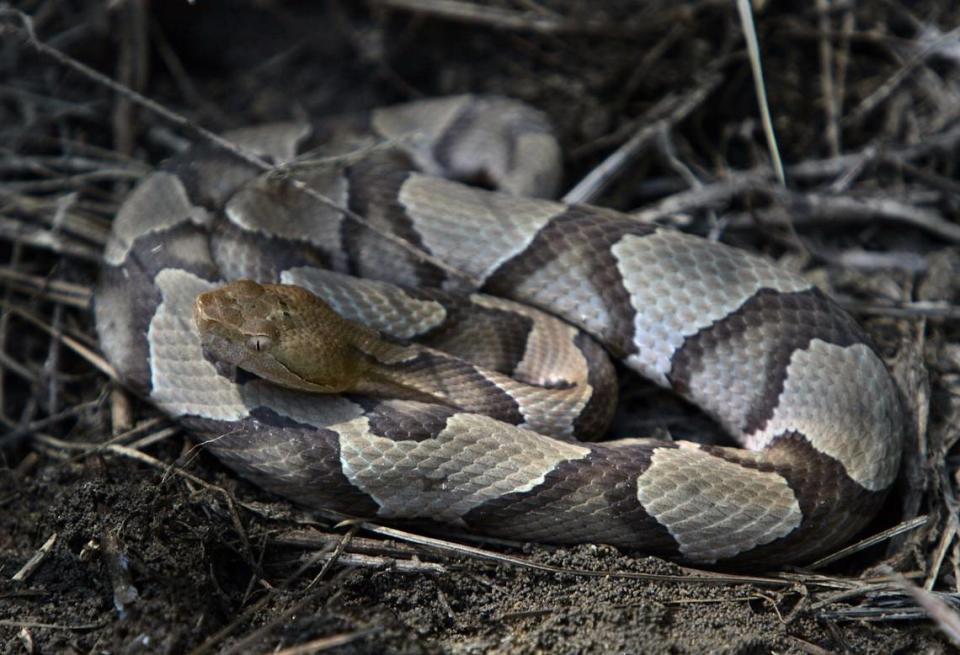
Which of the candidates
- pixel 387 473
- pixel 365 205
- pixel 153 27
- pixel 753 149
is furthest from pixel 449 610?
pixel 153 27

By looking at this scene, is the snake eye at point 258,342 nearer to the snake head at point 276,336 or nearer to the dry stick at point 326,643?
the snake head at point 276,336

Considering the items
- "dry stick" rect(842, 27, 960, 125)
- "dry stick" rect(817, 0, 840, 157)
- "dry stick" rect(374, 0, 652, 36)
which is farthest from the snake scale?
"dry stick" rect(842, 27, 960, 125)

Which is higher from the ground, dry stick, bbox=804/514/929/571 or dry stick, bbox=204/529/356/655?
dry stick, bbox=804/514/929/571

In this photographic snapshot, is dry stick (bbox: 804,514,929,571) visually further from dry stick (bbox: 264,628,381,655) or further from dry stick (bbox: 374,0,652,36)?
dry stick (bbox: 374,0,652,36)

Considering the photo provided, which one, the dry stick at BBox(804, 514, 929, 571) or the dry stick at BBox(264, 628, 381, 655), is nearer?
the dry stick at BBox(264, 628, 381, 655)

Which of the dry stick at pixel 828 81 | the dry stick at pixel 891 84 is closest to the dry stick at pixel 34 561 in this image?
the dry stick at pixel 828 81

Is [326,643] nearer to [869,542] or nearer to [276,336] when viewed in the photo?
[276,336]

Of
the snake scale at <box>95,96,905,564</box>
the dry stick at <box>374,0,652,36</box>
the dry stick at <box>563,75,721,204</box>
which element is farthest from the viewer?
the dry stick at <box>374,0,652,36</box>

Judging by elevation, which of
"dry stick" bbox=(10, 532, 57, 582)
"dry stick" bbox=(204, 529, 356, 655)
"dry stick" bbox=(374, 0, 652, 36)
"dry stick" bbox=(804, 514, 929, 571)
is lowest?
"dry stick" bbox=(10, 532, 57, 582)

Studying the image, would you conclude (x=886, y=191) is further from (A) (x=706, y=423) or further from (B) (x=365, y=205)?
(B) (x=365, y=205)
